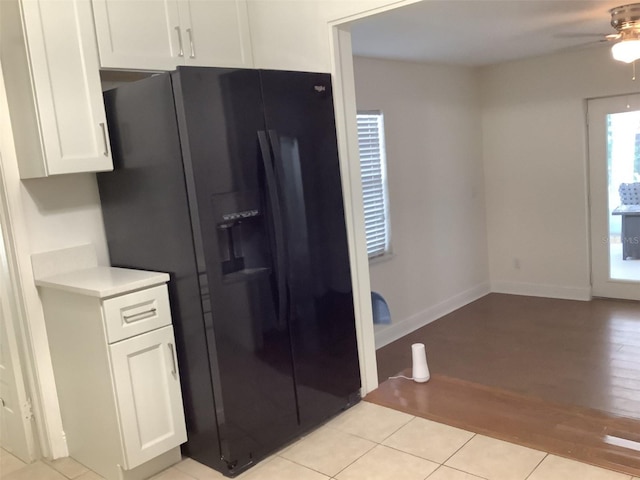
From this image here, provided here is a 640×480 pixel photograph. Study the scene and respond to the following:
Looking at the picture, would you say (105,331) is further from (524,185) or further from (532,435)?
(524,185)

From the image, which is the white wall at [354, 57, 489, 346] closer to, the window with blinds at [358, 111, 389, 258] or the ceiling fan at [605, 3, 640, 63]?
the window with blinds at [358, 111, 389, 258]

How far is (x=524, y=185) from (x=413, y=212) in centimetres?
151

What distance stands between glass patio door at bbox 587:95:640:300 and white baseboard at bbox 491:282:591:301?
18 cm

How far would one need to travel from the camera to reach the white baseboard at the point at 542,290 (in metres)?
5.65

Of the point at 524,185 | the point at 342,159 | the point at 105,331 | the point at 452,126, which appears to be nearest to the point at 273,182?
the point at 342,159

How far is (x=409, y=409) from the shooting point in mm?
2979

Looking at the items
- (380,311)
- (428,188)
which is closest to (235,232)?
(380,311)

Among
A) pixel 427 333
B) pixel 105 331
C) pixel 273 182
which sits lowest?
pixel 427 333

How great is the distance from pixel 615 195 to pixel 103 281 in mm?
4847

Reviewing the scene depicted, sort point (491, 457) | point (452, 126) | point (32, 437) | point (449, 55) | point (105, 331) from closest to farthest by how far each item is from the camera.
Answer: point (105, 331), point (491, 457), point (32, 437), point (449, 55), point (452, 126)

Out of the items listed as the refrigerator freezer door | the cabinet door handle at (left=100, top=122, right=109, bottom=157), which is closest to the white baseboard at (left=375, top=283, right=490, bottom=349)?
the refrigerator freezer door

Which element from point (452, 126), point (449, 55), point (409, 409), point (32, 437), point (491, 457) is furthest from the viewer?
point (452, 126)

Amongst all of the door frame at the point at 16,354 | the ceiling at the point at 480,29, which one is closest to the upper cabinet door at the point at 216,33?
the ceiling at the point at 480,29

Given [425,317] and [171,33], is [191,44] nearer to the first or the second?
[171,33]
